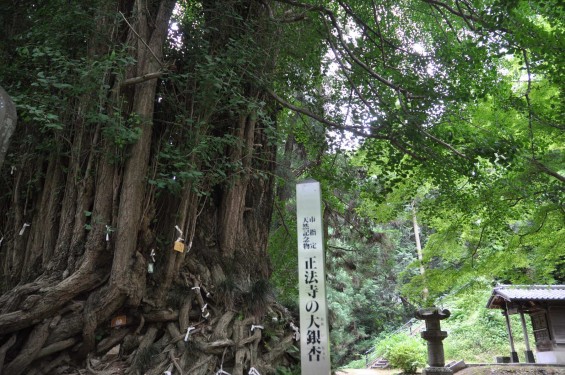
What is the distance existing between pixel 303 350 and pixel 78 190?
323 centimetres

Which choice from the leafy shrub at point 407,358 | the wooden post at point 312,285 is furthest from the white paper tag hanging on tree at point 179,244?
the leafy shrub at point 407,358

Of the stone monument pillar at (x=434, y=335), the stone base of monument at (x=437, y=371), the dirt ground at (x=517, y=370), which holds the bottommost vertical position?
the dirt ground at (x=517, y=370)

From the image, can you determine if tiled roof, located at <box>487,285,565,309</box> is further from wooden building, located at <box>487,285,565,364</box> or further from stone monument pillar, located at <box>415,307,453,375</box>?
stone monument pillar, located at <box>415,307,453,375</box>

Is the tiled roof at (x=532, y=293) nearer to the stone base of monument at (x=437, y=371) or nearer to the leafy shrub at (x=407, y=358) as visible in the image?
the leafy shrub at (x=407, y=358)

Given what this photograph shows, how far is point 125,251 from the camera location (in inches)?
177

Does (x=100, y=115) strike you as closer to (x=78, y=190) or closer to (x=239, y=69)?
(x=78, y=190)

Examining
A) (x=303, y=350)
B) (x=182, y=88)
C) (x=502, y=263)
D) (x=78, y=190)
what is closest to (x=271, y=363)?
(x=303, y=350)

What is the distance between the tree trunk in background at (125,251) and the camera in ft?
14.4

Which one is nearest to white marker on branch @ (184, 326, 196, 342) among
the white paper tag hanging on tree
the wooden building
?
the white paper tag hanging on tree

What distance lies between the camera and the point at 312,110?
6.25 metres

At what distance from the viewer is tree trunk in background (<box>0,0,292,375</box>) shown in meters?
4.39

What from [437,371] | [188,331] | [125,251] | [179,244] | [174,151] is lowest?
[437,371]

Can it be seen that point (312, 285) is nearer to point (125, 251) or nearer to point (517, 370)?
point (125, 251)

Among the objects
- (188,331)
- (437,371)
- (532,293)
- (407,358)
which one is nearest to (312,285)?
(188,331)
